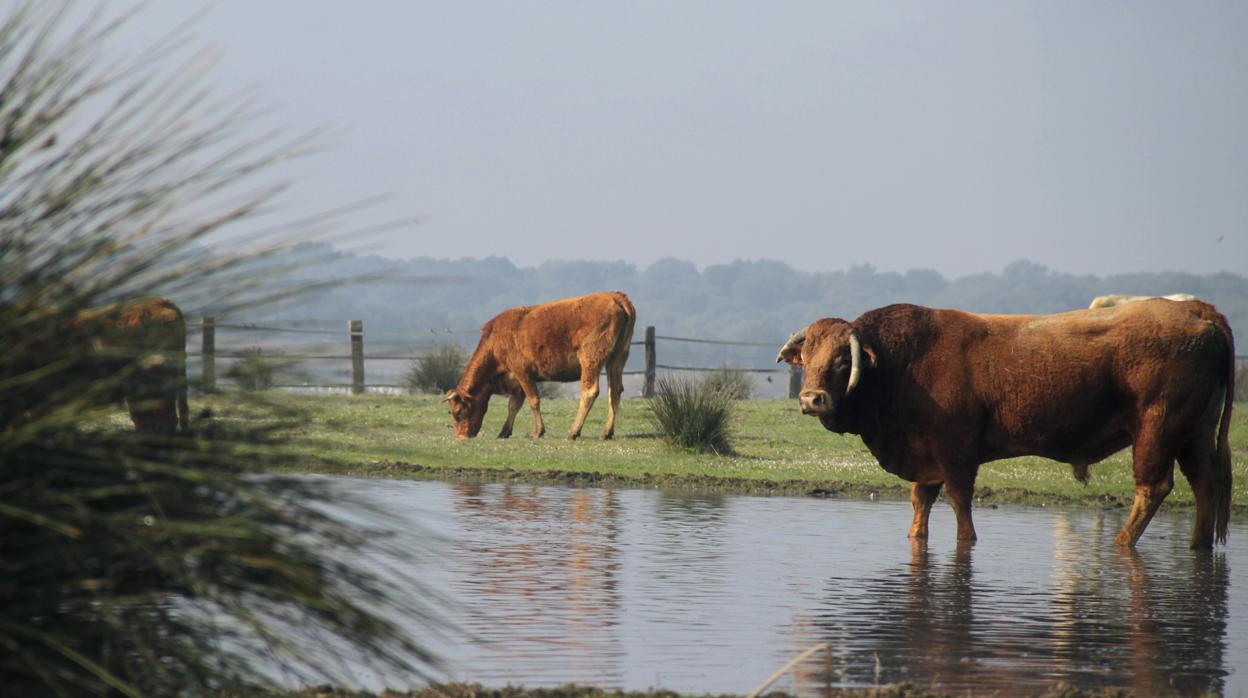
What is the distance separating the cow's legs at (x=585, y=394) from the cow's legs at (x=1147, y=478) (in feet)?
35.3

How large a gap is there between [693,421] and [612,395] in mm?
3238

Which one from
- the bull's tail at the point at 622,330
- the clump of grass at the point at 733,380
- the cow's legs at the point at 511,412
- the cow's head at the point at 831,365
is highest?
the bull's tail at the point at 622,330

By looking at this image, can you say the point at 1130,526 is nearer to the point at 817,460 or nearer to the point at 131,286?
the point at 817,460

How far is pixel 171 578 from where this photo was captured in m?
3.88

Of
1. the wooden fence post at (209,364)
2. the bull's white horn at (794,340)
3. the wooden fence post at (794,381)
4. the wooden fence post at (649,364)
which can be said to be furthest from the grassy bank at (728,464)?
the wooden fence post at (794,381)

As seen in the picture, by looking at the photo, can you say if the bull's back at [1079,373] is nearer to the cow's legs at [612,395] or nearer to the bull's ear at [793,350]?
the bull's ear at [793,350]

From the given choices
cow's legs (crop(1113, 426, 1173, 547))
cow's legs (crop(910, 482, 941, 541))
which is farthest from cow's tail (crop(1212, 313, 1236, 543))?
cow's legs (crop(910, 482, 941, 541))

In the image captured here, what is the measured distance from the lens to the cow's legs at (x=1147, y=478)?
1155 cm

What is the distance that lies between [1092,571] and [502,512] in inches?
193

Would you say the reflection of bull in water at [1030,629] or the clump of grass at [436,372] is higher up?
the clump of grass at [436,372]

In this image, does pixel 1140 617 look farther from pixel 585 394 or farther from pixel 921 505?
pixel 585 394

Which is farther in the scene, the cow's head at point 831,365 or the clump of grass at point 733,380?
the clump of grass at point 733,380

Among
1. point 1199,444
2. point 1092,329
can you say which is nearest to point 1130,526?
point 1199,444

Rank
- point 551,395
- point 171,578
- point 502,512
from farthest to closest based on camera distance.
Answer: point 551,395, point 502,512, point 171,578
